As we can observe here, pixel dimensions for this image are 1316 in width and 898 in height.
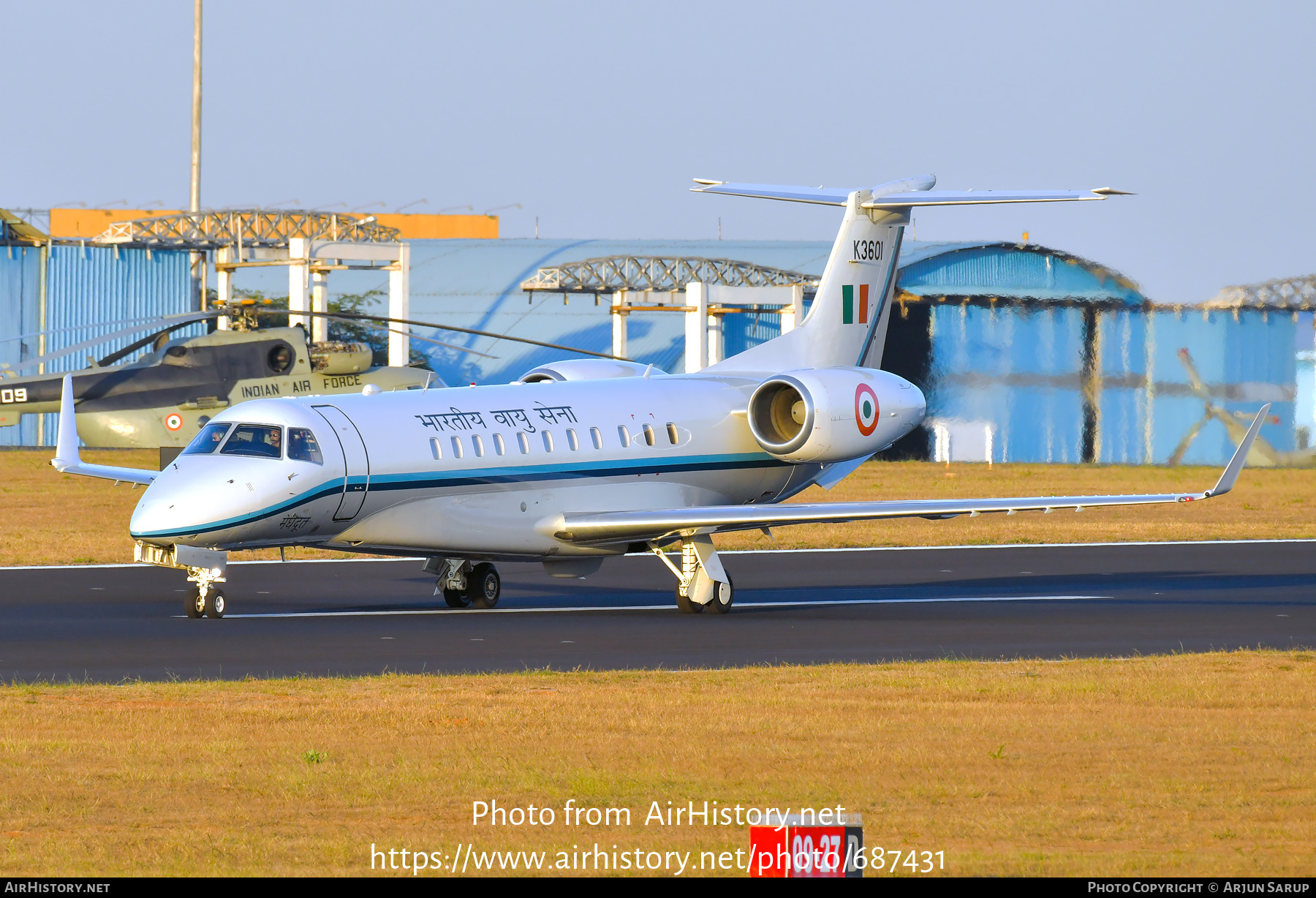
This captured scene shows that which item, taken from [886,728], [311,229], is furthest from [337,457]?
[311,229]

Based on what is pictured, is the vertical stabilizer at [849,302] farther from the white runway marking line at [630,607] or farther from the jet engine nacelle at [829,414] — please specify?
the white runway marking line at [630,607]

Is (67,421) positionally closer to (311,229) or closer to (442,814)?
(442,814)

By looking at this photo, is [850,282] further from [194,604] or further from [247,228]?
[247,228]

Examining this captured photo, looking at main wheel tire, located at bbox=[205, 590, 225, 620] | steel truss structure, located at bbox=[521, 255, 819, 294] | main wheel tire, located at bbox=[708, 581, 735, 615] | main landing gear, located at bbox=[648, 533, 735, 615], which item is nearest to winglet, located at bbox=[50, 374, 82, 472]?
main wheel tire, located at bbox=[205, 590, 225, 620]

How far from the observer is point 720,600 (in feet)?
77.4

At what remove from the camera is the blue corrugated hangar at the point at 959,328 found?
48531 mm

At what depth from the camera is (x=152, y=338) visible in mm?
38938

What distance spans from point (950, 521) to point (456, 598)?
2028cm

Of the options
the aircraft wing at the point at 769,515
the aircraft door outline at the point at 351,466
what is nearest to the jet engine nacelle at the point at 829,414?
the aircraft wing at the point at 769,515

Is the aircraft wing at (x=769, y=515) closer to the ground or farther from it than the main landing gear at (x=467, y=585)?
farther from it

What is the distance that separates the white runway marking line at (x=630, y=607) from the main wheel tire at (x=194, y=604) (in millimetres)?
297

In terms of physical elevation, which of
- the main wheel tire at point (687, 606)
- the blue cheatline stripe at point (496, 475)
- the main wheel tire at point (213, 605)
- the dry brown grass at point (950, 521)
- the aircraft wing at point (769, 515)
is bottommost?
the dry brown grass at point (950, 521)

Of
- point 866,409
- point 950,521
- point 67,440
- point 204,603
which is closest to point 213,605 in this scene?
point 204,603
